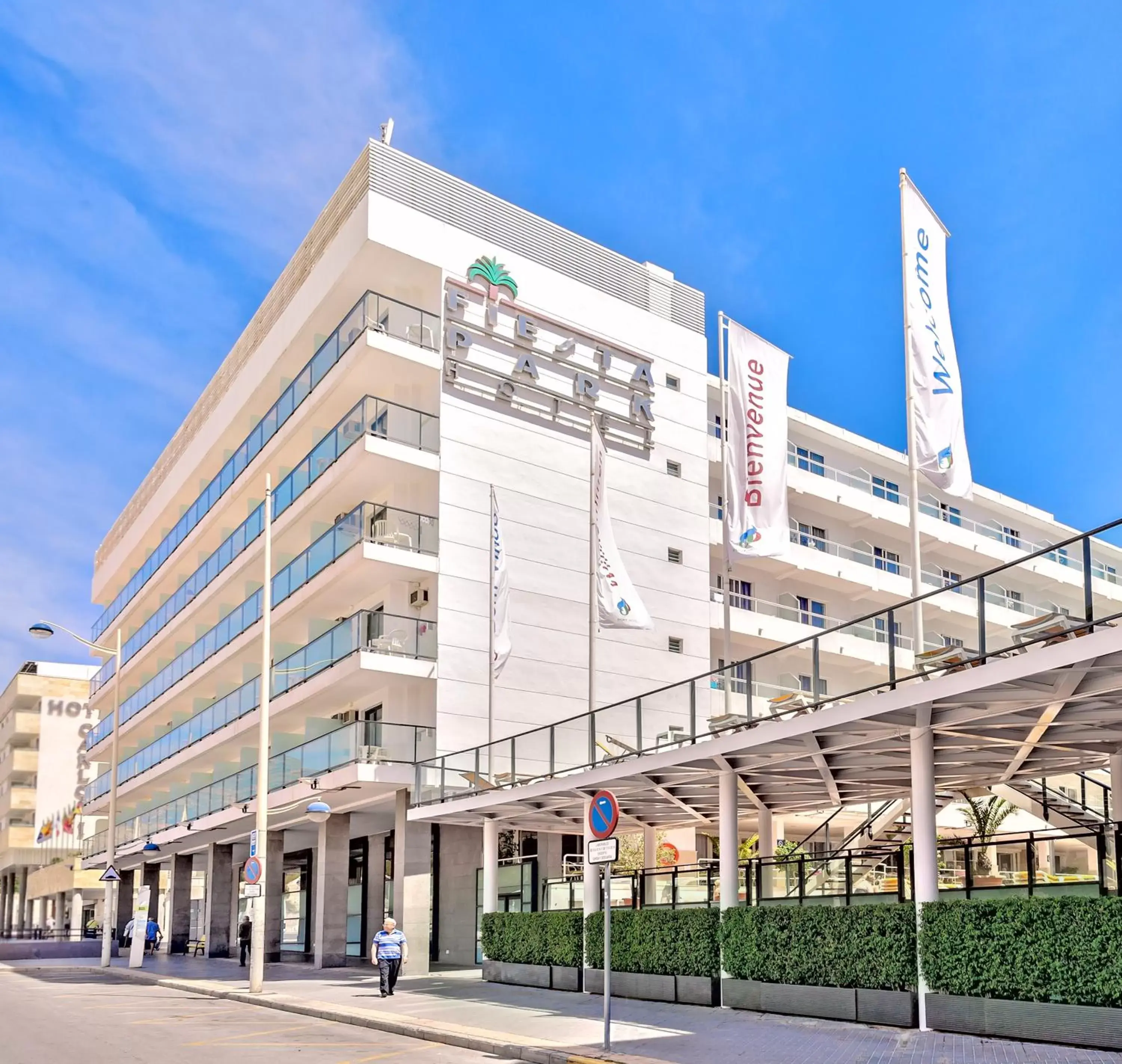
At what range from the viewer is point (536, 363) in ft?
123

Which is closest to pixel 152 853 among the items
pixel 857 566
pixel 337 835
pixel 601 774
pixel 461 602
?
pixel 337 835

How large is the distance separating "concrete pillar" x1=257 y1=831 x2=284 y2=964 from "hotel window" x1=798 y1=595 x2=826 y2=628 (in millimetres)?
19615

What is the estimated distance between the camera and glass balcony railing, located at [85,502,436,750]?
3328 cm

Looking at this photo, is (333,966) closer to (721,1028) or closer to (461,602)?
(461,602)

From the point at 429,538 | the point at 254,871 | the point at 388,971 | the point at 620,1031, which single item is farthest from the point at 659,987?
the point at 429,538

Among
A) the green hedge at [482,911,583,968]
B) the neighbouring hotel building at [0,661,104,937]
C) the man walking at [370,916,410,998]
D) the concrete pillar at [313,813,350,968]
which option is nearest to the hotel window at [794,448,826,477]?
the concrete pillar at [313,813,350,968]

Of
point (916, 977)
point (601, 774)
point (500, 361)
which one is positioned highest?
point (500, 361)

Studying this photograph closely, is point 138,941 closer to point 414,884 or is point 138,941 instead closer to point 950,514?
point 414,884

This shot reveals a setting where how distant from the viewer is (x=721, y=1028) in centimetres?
1667

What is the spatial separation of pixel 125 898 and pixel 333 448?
36061 mm

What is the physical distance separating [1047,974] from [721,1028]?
15.2ft

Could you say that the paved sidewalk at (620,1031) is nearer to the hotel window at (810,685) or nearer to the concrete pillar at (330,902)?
the hotel window at (810,685)

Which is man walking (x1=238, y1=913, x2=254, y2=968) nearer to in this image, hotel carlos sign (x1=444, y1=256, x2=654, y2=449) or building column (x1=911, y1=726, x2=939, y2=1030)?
hotel carlos sign (x1=444, y1=256, x2=654, y2=449)

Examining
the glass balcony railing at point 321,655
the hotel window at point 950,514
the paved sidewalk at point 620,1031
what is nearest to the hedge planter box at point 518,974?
the paved sidewalk at point 620,1031
